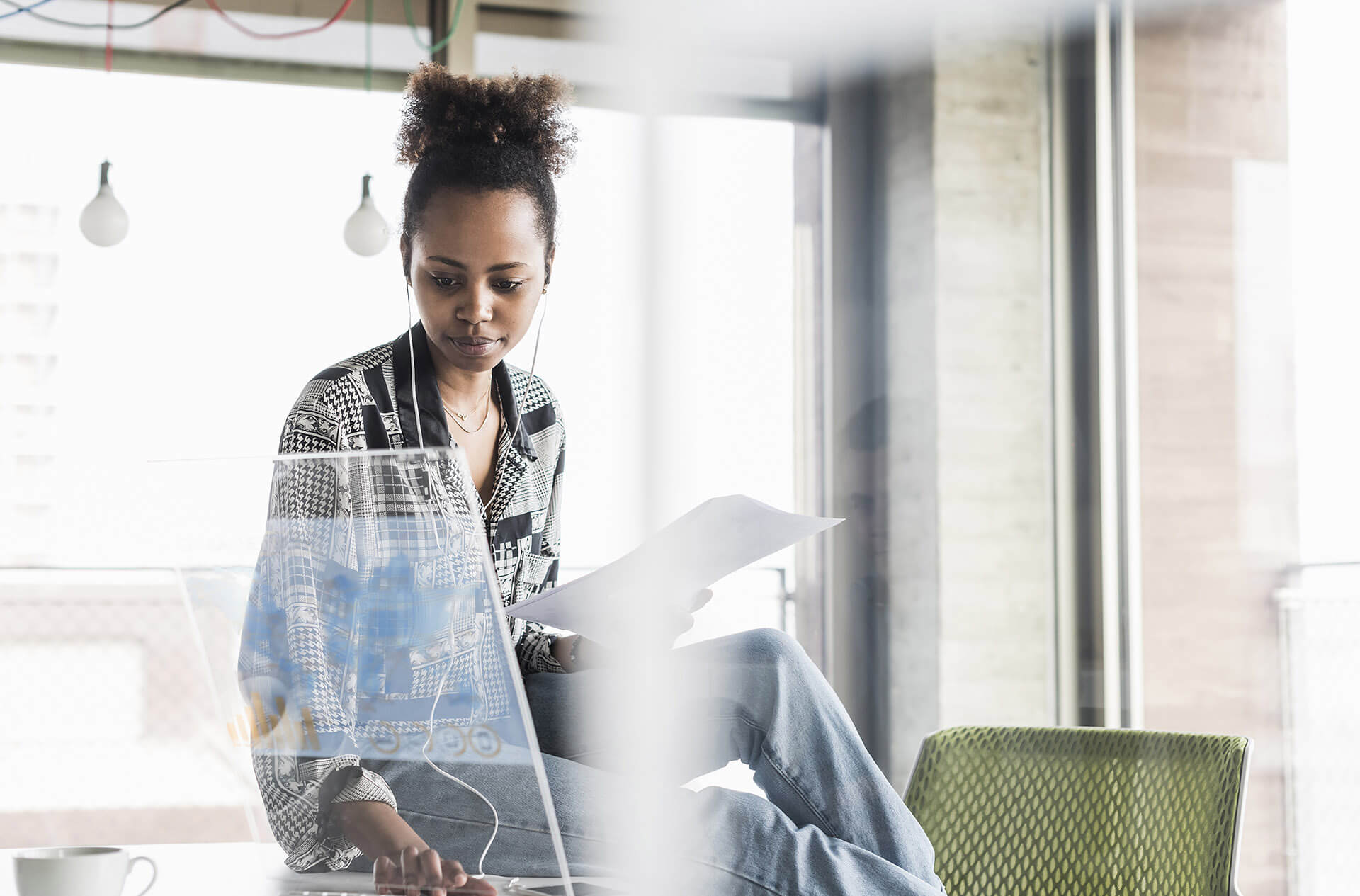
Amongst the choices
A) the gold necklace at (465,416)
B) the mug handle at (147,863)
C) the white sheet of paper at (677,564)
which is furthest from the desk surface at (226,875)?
the gold necklace at (465,416)

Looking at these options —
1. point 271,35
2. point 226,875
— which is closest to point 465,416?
point 226,875

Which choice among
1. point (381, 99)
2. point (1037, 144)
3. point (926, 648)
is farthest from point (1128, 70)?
point (381, 99)

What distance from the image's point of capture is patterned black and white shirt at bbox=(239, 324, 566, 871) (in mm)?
468

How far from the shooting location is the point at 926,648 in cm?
159

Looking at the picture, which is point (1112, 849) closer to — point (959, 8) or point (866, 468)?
point (866, 468)

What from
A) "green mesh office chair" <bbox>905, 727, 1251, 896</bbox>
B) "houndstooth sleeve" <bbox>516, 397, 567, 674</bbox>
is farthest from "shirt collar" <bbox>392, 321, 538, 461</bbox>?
"green mesh office chair" <bbox>905, 727, 1251, 896</bbox>

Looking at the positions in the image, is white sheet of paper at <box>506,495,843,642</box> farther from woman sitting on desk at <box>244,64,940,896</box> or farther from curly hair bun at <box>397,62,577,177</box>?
curly hair bun at <box>397,62,577,177</box>

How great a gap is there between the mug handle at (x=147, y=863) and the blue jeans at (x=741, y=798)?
12 centimetres

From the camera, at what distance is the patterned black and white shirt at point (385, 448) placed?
0.47 metres

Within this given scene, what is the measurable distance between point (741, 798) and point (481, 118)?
0.40 metres

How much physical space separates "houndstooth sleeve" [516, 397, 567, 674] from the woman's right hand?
0.13 meters

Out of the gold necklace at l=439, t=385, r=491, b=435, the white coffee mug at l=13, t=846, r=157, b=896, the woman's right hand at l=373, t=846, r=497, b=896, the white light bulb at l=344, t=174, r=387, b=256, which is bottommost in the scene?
the white coffee mug at l=13, t=846, r=157, b=896

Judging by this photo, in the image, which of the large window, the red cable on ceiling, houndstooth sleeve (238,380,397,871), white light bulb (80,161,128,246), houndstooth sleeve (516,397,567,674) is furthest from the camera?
the red cable on ceiling

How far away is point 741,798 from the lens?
589 millimetres
